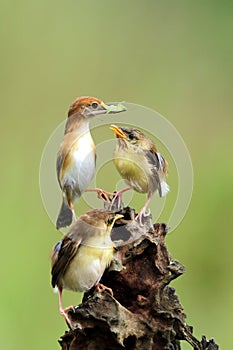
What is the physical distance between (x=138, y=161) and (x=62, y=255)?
0.13m

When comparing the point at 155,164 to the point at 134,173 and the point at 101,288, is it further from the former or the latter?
the point at 101,288

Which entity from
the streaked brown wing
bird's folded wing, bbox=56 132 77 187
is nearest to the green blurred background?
the streaked brown wing

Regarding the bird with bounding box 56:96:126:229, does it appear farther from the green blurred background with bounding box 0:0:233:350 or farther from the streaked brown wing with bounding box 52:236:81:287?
the green blurred background with bounding box 0:0:233:350

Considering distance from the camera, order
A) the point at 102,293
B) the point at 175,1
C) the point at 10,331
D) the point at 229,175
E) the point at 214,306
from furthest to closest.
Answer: the point at 175,1 < the point at 229,175 < the point at 214,306 < the point at 10,331 < the point at 102,293

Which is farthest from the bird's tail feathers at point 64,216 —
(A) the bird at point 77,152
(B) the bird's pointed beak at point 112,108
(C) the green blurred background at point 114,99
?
(C) the green blurred background at point 114,99

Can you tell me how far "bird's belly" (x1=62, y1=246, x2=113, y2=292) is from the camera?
0.85 m

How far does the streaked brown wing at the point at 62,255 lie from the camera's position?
2.76ft

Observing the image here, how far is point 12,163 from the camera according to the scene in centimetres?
196

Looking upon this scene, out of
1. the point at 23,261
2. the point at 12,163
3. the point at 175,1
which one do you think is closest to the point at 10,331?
the point at 23,261

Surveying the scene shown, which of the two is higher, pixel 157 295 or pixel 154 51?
pixel 154 51

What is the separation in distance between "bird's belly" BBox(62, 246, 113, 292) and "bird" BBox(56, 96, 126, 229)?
2.2 inches

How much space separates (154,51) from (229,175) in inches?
15.2

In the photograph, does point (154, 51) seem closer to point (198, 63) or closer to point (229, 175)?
point (198, 63)

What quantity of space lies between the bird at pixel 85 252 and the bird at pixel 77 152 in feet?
0.07
